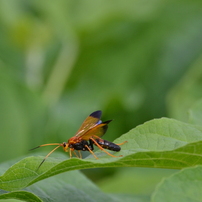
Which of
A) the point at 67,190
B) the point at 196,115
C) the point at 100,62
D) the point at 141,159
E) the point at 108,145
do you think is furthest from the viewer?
the point at 100,62

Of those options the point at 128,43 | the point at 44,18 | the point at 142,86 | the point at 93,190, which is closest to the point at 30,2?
the point at 44,18

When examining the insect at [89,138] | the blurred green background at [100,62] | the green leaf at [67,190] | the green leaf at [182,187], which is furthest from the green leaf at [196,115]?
the blurred green background at [100,62]

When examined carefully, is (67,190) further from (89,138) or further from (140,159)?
(140,159)

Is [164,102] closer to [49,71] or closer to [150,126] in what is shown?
[49,71]

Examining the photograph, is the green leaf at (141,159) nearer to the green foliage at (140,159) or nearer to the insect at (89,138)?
the green foliage at (140,159)

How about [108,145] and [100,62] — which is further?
[100,62]

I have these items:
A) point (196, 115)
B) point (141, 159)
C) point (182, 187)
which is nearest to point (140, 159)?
point (141, 159)

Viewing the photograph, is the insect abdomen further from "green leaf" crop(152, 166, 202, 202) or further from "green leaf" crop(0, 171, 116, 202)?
"green leaf" crop(152, 166, 202, 202)
